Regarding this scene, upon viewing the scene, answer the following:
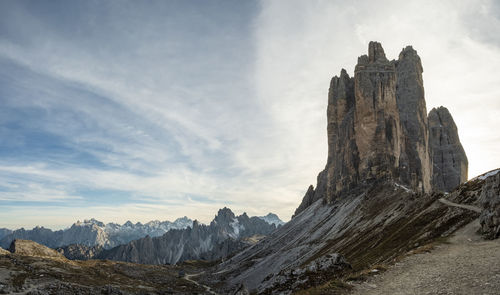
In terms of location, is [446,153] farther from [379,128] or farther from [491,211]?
[491,211]

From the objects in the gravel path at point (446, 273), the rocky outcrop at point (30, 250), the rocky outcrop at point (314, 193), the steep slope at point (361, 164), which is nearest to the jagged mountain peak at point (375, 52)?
the steep slope at point (361, 164)

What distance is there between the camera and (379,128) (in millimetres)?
128625

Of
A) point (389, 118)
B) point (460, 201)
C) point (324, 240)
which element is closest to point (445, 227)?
point (460, 201)

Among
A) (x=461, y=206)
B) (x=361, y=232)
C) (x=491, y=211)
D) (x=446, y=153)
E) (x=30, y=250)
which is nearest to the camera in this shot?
(x=491, y=211)

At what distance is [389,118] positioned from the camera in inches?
5118

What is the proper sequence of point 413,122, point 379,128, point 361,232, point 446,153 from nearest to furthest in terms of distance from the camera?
point 361,232
point 379,128
point 413,122
point 446,153

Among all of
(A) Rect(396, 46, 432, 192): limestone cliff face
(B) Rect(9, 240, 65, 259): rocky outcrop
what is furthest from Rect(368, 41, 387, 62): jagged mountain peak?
(B) Rect(9, 240, 65, 259): rocky outcrop

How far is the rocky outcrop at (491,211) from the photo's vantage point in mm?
26156

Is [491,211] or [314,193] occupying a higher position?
[314,193]

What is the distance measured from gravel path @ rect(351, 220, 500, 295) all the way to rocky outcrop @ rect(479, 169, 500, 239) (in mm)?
1638

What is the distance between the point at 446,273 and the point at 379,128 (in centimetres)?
11985

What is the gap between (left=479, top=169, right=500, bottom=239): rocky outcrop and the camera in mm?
26156

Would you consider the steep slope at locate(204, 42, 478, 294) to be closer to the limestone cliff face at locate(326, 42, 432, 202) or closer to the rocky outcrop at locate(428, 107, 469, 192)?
the limestone cliff face at locate(326, 42, 432, 202)

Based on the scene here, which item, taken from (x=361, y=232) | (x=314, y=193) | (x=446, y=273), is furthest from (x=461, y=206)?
(x=314, y=193)
